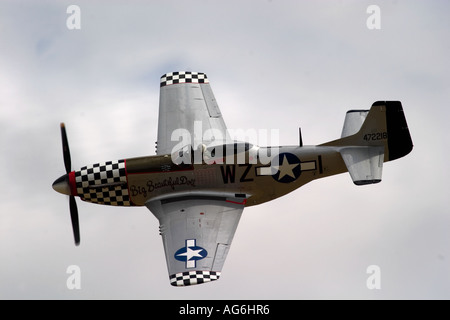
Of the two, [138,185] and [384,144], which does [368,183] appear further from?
[138,185]

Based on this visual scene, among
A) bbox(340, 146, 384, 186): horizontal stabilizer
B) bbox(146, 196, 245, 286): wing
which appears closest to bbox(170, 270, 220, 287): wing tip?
bbox(146, 196, 245, 286): wing

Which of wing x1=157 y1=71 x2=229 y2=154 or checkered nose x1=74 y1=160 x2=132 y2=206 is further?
wing x1=157 y1=71 x2=229 y2=154

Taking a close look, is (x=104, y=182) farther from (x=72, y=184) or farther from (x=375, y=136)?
(x=375, y=136)

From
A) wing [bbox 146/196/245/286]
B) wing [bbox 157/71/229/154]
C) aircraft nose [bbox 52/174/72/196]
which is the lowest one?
wing [bbox 146/196/245/286]

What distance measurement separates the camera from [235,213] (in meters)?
18.3

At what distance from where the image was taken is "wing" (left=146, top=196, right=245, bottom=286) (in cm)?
1684

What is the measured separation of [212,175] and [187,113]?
7.65ft

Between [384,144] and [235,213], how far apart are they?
11.9 feet

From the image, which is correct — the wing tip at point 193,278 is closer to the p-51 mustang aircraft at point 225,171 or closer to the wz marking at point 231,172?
the p-51 mustang aircraft at point 225,171

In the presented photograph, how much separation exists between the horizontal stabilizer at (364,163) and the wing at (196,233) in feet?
8.21

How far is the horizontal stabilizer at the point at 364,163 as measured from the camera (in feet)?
59.0

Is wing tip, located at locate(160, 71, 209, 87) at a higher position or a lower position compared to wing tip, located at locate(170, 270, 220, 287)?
higher

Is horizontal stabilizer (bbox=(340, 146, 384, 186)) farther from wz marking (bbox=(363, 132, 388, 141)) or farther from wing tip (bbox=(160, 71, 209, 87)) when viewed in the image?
wing tip (bbox=(160, 71, 209, 87))

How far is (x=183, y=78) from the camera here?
21.0 metres
